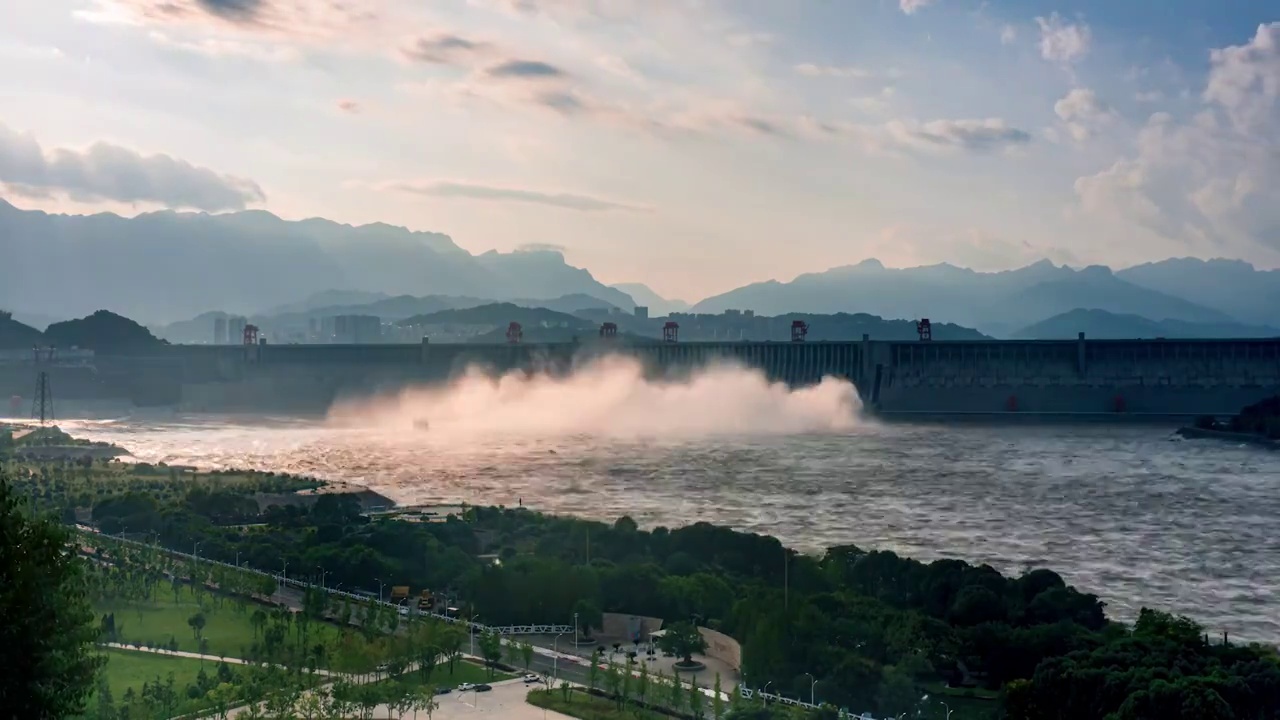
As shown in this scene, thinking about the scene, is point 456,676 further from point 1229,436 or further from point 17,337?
point 17,337

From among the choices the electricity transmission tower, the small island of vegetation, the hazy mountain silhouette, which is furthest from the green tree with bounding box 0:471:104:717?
the hazy mountain silhouette

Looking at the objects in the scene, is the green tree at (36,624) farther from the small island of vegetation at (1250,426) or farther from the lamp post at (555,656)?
the small island of vegetation at (1250,426)

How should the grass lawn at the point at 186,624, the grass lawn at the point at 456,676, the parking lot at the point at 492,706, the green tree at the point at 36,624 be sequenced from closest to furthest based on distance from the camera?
the green tree at the point at 36,624, the parking lot at the point at 492,706, the grass lawn at the point at 456,676, the grass lawn at the point at 186,624

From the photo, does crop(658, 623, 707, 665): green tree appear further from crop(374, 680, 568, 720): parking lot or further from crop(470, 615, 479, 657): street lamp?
crop(470, 615, 479, 657): street lamp

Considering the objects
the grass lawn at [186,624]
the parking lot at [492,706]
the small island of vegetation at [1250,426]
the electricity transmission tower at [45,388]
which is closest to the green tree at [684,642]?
the parking lot at [492,706]

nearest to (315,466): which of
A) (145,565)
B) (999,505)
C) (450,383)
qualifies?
(145,565)

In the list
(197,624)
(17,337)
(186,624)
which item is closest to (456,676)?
(197,624)

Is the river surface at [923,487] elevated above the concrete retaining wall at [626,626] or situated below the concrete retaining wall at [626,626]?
above
